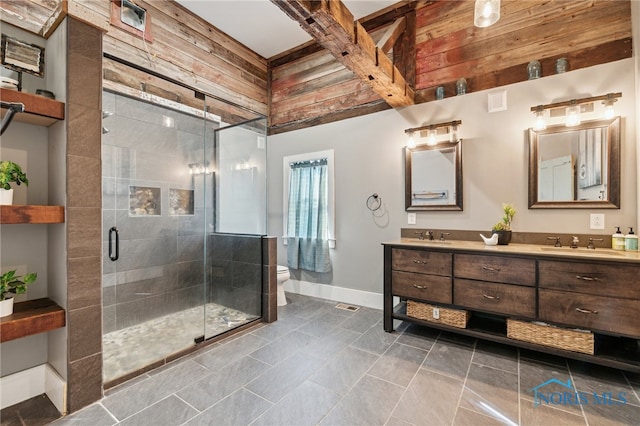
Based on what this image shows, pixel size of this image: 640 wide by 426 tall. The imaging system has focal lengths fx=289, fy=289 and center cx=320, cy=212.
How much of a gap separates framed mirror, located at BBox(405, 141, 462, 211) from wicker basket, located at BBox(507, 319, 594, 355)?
1.19 meters

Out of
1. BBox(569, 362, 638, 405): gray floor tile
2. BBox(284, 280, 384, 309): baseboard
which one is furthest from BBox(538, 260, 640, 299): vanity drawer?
BBox(284, 280, 384, 309): baseboard

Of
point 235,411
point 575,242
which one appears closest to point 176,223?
point 235,411

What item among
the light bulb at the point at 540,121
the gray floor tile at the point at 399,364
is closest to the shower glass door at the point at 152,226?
the gray floor tile at the point at 399,364

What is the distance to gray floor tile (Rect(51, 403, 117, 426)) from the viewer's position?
159cm

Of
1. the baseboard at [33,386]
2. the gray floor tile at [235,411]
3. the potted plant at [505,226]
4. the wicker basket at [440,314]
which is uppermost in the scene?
the potted plant at [505,226]

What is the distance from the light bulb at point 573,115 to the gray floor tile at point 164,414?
11.6 feet

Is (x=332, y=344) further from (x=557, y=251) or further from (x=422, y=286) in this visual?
(x=557, y=251)

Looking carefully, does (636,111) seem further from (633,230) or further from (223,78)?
(223,78)

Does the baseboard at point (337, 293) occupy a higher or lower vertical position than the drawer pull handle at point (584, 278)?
lower

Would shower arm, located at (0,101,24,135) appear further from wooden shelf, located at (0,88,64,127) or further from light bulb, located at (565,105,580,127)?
light bulb, located at (565,105,580,127)

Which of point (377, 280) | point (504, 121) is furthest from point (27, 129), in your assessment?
point (504, 121)

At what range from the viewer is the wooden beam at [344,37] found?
1.72m

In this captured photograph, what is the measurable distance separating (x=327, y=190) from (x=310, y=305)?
150 cm

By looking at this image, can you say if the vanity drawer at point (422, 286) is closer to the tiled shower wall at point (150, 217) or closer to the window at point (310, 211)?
the window at point (310, 211)
